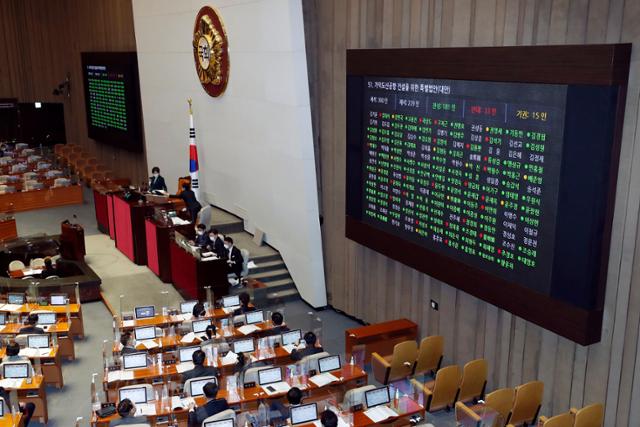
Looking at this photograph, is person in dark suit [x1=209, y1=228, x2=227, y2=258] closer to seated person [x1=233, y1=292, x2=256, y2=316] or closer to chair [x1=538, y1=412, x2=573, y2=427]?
seated person [x1=233, y1=292, x2=256, y2=316]

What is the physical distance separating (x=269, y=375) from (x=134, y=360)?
1.95 meters

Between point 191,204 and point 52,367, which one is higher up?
point 191,204

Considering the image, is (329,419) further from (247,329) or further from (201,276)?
(201,276)

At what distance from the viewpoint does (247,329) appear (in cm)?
1059

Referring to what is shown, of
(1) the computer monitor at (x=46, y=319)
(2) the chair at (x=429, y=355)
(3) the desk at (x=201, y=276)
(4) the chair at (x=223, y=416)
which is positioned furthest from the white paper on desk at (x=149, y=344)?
(2) the chair at (x=429, y=355)

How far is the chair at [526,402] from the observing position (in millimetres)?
8039

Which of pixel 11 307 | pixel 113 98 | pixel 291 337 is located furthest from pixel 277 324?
pixel 113 98

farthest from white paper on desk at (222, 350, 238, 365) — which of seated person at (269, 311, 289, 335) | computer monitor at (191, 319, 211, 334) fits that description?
seated person at (269, 311, 289, 335)

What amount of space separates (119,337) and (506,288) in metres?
5.62

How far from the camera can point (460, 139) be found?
8609mm

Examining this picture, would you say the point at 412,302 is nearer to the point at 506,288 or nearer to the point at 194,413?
the point at 506,288

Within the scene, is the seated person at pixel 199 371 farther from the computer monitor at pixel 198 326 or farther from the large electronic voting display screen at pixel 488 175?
the large electronic voting display screen at pixel 488 175

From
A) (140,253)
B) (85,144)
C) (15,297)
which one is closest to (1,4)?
(85,144)

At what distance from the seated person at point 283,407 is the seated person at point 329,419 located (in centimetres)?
44
